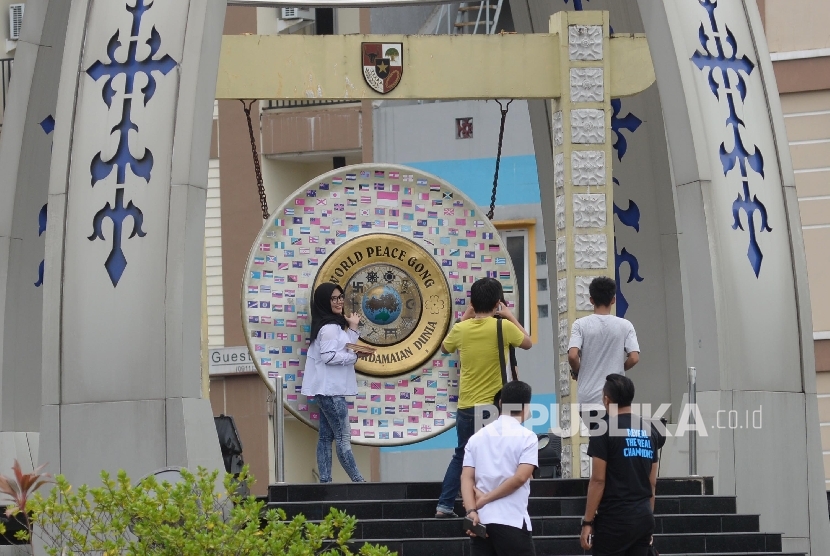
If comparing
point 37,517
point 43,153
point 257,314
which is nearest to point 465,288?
point 257,314

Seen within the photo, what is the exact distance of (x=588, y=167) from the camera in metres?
16.7

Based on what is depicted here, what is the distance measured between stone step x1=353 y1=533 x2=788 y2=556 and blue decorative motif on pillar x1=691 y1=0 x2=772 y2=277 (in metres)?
2.08

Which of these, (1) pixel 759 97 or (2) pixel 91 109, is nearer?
(2) pixel 91 109

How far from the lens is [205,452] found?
1305cm

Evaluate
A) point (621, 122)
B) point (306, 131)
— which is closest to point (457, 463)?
point (621, 122)

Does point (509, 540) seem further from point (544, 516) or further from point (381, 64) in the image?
point (381, 64)

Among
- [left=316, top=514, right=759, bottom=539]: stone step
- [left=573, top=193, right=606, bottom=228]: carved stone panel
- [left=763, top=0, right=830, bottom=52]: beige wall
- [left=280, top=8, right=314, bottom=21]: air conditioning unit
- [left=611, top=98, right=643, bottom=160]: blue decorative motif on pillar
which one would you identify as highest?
[left=280, top=8, right=314, bottom=21]: air conditioning unit

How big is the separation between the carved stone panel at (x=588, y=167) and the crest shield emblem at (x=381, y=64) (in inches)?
68.6

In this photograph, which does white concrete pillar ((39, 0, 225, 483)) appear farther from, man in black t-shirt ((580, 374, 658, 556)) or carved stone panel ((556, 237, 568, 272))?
carved stone panel ((556, 237, 568, 272))

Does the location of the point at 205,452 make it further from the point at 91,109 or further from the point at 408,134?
the point at 408,134

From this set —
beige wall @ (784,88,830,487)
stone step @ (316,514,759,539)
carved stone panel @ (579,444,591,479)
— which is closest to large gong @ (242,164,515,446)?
carved stone panel @ (579,444,591,479)

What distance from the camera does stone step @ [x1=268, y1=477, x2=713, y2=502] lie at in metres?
13.9

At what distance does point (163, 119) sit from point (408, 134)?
60.2 ft

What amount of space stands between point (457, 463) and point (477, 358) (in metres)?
0.75
